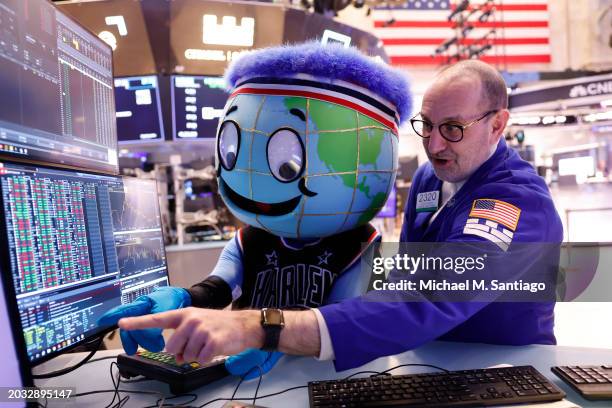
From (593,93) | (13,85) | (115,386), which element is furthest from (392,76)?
(593,93)

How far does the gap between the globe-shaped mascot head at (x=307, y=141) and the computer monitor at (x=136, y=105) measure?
282cm

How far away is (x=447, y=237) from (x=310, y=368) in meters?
0.54

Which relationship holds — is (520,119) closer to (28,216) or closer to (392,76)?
(392,76)

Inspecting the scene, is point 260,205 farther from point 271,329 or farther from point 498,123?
point 498,123

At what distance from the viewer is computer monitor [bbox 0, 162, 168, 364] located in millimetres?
932

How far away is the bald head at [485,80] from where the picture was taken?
1.49 meters

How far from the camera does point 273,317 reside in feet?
3.26

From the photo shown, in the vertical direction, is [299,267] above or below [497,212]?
below

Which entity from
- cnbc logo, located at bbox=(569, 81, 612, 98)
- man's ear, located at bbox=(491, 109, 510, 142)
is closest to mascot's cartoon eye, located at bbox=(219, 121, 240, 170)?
man's ear, located at bbox=(491, 109, 510, 142)

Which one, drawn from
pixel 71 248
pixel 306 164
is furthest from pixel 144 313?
pixel 306 164

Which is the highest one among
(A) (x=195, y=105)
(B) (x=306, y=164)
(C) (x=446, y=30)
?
(C) (x=446, y=30)

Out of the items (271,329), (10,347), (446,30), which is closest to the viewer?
(10,347)

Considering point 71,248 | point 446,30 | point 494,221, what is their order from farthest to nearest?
1. point 446,30
2. point 494,221
3. point 71,248

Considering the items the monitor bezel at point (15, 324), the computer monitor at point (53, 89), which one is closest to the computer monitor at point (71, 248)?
the monitor bezel at point (15, 324)
